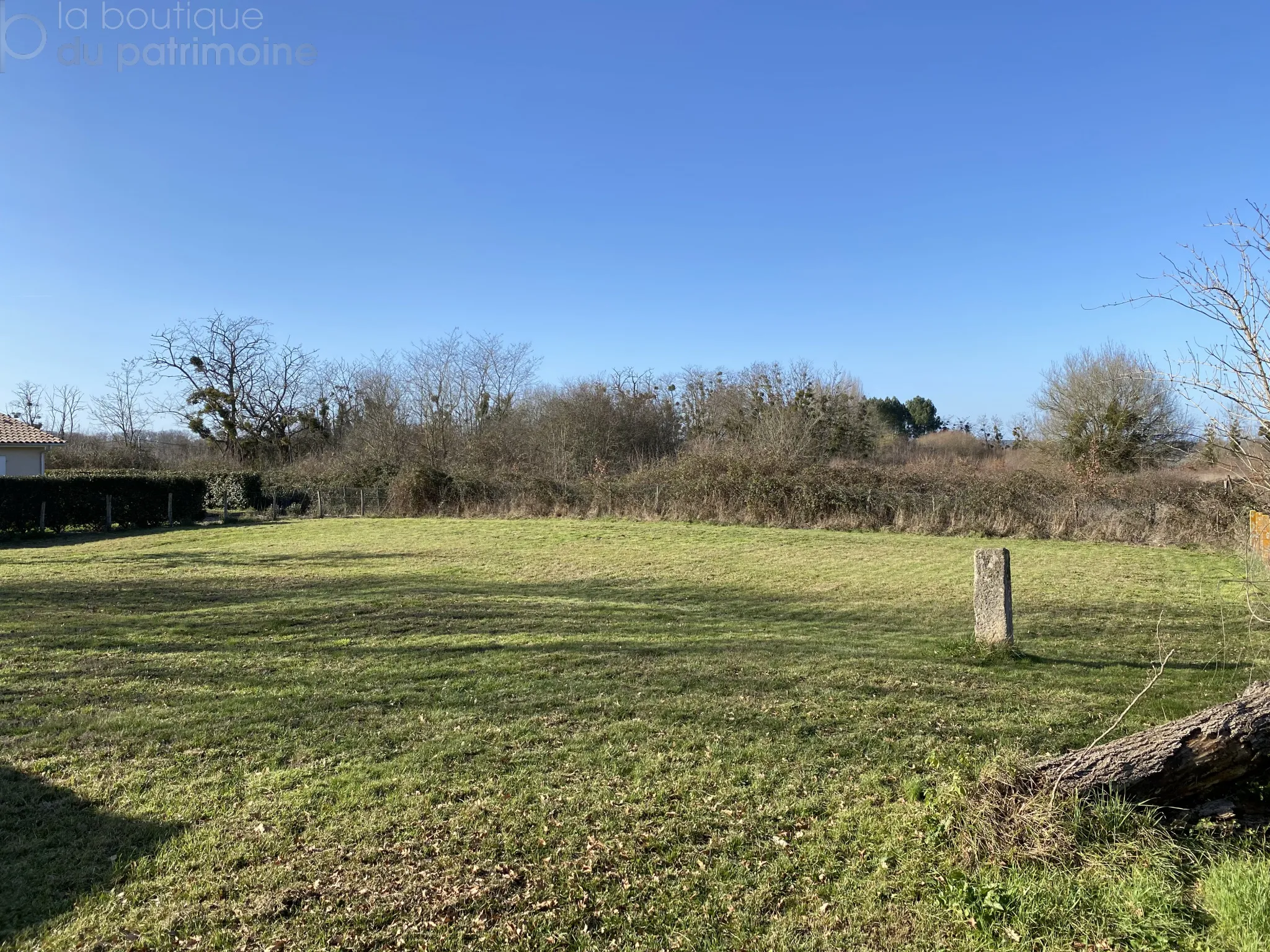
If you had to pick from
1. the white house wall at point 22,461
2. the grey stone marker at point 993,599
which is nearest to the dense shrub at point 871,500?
the grey stone marker at point 993,599

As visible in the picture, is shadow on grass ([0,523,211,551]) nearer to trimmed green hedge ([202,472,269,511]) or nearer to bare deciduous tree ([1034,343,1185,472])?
trimmed green hedge ([202,472,269,511])

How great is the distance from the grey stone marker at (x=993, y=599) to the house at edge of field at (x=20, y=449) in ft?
117

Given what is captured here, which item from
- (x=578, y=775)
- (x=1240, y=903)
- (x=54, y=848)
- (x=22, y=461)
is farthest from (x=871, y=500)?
(x=22, y=461)

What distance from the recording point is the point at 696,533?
1961 cm

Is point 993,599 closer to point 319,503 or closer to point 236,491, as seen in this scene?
point 319,503

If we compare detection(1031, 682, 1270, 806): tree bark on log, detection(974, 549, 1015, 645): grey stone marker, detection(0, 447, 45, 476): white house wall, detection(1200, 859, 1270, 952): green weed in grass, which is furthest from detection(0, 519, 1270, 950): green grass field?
detection(0, 447, 45, 476): white house wall

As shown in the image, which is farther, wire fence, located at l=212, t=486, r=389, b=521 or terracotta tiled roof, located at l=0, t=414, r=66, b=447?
terracotta tiled roof, located at l=0, t=414, r=66, b=447

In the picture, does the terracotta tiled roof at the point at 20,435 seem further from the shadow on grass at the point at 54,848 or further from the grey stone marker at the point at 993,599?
the grey stone marker at the point at 993,599

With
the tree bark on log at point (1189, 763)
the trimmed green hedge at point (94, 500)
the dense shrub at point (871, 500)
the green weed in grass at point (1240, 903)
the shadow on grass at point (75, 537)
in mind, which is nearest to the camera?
the green weed in grass at point (1240, 903)

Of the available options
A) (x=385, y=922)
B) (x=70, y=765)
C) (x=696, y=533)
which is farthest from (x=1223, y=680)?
(x=696, y=533)

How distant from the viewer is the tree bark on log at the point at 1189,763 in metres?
3.10

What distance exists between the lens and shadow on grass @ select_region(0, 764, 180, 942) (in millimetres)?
2828

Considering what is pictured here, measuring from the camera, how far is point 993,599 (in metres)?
6.95

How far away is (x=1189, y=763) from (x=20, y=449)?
39199 millimetres
